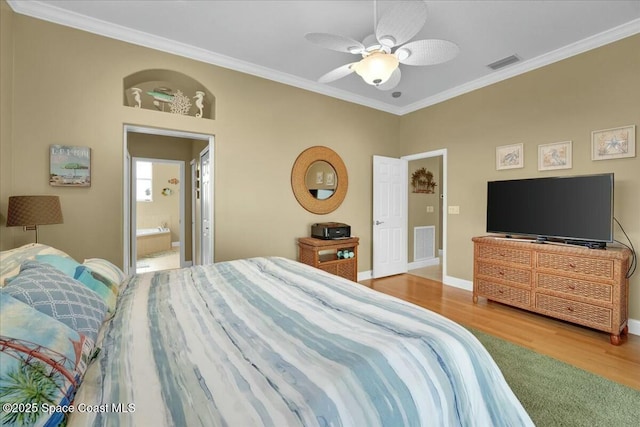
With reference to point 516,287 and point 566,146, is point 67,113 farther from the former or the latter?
point 566,146

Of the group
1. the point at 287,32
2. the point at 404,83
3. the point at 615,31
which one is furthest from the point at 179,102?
the point at 615,31

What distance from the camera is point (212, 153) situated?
3.22m

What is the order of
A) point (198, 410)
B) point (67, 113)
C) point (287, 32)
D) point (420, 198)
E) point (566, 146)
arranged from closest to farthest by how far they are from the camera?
point (198, 410) → point (67, 113) → point (287, 32) → point (566, 146) → point (420, 198)

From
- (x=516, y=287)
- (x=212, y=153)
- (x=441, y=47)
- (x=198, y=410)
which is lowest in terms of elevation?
(x=516, y=287)

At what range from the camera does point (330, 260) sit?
12.8ft

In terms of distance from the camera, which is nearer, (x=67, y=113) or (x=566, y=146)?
(x=67, y=113)

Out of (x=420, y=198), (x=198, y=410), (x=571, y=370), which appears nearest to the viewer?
(x=198, y=410)

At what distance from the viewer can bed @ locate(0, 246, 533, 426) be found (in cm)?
71

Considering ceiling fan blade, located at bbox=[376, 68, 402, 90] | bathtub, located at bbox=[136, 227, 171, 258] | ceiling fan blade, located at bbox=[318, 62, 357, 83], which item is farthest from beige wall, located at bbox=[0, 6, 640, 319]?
bathtub, located at bbox=[136, 227, 171, 258]

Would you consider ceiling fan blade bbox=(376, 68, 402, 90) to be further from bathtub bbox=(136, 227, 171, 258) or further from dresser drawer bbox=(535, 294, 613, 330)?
bathtub bbox=(136, 227, 171, 258)

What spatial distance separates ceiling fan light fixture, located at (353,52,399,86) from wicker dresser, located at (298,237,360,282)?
212 cm

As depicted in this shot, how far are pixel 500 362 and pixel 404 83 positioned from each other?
3457 mm

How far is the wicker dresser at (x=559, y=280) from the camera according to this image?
2.42 meters

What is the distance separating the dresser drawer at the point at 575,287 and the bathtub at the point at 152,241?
7.41m
